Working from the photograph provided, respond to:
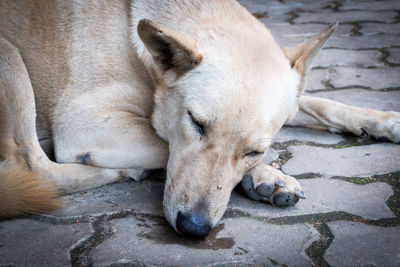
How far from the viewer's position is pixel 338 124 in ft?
10.4

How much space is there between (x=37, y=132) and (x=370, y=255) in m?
1.92

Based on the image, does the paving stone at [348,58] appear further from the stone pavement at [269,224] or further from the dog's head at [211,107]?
the dog's head at [211,107]

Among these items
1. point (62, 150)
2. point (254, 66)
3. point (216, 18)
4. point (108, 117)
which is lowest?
point (62, 150)

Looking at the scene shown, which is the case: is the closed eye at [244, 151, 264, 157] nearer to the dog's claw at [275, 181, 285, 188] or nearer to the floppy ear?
the dog's claw at [275, 181, 285, 188]

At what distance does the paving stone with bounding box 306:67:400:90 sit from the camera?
12.7 feet

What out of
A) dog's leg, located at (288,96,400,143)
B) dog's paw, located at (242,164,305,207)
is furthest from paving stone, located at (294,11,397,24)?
dog's paw, located at (242,164,305,207)

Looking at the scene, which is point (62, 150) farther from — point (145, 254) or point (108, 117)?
point (145, 254)

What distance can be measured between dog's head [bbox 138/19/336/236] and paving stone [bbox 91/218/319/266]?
0.09 metres

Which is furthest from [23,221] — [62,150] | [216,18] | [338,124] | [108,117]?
[338,124]

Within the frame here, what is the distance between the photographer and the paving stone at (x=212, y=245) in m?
1.85

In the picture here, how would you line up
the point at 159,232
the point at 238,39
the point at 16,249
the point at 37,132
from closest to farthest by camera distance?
1. the point at 16,249
2. the point at 159,232
3. the point at 238,39
4. the point at 37,132

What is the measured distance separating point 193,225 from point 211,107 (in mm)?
538

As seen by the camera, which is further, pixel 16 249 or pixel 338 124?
pixel 338 124

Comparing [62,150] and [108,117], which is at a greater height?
[108,117]
